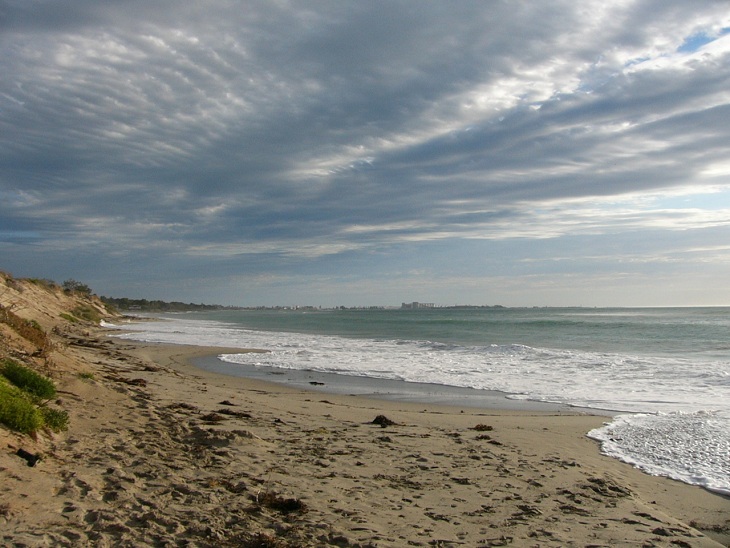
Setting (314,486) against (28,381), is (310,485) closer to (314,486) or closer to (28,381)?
(314,486)

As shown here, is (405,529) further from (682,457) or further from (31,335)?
(31,335)

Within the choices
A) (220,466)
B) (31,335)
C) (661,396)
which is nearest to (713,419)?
(661,396)

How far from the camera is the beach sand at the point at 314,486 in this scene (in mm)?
4688

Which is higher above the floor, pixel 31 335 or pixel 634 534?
pixel 31 335

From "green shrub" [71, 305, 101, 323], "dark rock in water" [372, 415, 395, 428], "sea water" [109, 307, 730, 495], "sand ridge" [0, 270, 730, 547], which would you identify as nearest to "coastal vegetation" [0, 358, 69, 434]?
"sand ridge" [0, 270, 730, 547]

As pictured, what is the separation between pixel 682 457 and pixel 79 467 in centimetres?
855

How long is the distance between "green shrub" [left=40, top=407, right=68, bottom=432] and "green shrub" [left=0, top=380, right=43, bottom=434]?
0.18 m

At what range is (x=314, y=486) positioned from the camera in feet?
19.6

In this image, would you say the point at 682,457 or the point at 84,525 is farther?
the point at 682,457

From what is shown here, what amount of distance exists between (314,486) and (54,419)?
353 cm

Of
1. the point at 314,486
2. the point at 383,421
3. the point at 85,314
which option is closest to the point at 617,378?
the point at 383,421

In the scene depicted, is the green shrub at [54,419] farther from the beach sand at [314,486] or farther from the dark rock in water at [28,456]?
the dark rock in water at [28,456]

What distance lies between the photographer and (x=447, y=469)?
23.1ft

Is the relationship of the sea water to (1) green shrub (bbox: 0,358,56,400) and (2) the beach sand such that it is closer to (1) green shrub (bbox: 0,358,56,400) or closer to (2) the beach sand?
(2) the beach sand
